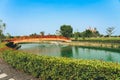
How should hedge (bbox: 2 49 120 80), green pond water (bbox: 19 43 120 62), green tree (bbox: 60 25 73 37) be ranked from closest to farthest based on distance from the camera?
hedge (bbox: 2 49 120 80) < green pond water (bbox: 19 43 120 62) < green tree (bbox: 60 25 73 37)

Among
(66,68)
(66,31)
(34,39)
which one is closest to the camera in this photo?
(66,68)

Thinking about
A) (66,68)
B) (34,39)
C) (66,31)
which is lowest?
(66,68)

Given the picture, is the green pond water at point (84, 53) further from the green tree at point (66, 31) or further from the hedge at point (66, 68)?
the green tree at point (66, 31)

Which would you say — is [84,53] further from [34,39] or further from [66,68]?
[66,68]

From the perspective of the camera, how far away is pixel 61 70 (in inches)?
309

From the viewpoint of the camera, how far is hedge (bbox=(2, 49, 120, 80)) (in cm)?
606

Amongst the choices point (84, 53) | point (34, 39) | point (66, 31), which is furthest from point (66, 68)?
point (66, 31)

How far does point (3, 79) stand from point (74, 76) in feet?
13.6

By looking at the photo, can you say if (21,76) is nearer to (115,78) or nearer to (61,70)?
(61,70)

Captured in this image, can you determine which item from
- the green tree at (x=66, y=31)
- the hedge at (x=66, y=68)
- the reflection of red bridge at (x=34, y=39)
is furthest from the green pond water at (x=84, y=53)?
the green tree at (x=66, y=31)

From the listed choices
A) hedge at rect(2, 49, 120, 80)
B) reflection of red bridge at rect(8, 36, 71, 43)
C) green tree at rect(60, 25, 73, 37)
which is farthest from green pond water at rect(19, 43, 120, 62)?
green tree at rect(60, 25, 73, 37)

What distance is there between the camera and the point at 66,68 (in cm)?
759

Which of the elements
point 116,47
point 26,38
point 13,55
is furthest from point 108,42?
point 13,55

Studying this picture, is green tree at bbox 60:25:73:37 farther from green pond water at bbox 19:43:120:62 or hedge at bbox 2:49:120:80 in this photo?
hedge at bbox 2:49:120:80
